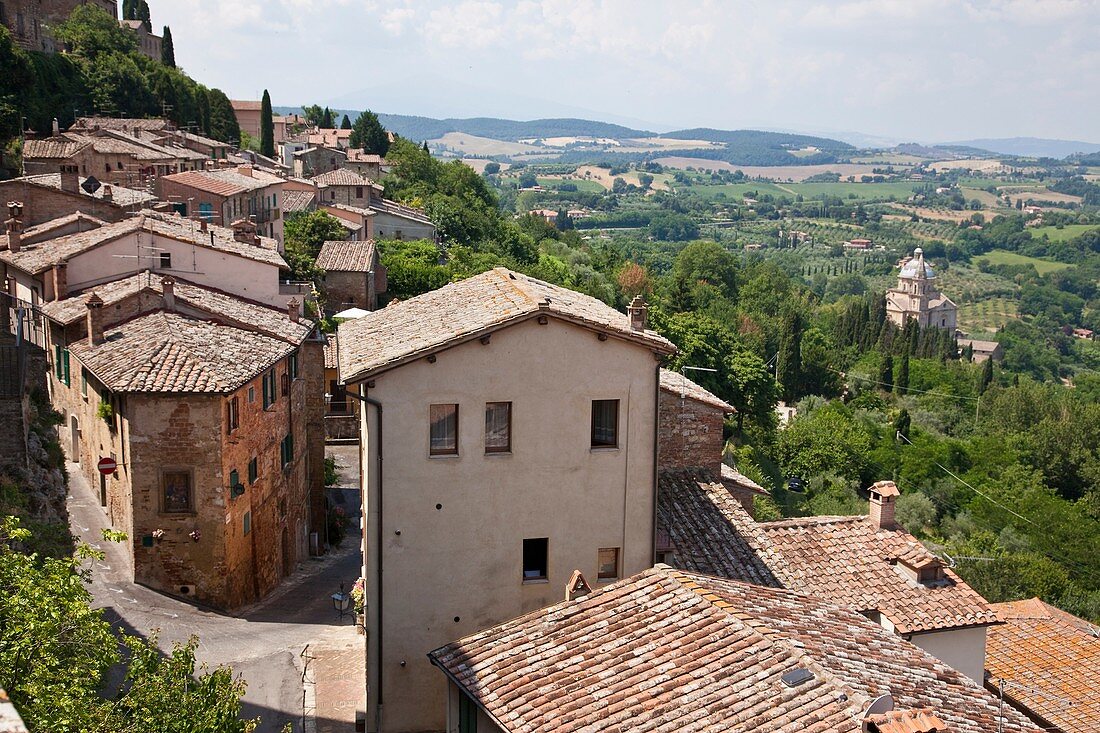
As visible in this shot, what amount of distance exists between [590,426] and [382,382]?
3.50 m

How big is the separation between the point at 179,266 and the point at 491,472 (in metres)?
19.1

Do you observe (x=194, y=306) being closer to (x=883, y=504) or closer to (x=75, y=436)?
(x=75, y=436)

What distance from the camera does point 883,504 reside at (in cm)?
2289

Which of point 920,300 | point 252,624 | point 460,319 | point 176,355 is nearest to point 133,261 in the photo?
point 176,355

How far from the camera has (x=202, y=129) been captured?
88.4m

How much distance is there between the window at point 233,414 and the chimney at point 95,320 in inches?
160

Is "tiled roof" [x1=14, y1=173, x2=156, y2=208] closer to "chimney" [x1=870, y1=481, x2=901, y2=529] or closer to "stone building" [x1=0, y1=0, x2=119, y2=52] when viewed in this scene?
"chimney" [x1=870, y1=481, x2=901, y2=529]

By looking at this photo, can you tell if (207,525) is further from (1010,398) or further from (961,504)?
(1010,398)

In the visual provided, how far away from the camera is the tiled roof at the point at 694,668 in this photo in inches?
513

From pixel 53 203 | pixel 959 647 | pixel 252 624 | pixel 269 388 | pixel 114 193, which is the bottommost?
pixel 252 624

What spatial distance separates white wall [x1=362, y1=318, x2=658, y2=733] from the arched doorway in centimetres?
1593

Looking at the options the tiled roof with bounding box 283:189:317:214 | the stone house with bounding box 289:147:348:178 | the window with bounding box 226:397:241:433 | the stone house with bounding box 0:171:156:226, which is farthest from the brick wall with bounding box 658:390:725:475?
the stone house with bounding box 289:147:348:178

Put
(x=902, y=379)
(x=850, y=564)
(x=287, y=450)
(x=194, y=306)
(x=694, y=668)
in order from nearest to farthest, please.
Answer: (x=694, y=668) < (x=850, y=564) < (x=194, y=306) < (x=287, y=450) < (x=902, y=379)

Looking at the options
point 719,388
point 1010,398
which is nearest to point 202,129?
point 719,388
